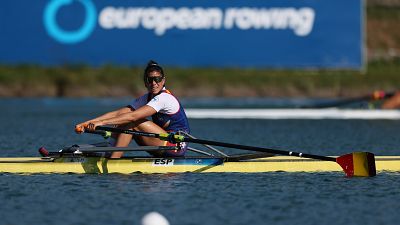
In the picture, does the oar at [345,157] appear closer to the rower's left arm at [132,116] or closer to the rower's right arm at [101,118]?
the rower's left arm at [132,116]

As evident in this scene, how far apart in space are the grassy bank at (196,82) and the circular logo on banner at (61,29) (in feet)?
4.13

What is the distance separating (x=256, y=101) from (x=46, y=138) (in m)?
19.6

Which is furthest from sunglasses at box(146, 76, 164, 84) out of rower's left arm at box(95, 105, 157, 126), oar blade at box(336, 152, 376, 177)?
oar blade at box(336, 152, 376, 177)

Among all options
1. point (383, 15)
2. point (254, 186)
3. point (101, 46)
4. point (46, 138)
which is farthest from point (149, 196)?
point (383, 15)

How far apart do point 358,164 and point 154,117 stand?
2.99 metres

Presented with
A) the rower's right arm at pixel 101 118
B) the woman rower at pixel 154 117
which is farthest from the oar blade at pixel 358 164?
the rower's right arm at pixel 101 118

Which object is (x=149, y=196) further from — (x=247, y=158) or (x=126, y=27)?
(x=126, y=27)

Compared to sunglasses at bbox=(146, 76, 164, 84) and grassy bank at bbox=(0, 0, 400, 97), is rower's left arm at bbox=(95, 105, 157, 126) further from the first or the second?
grassy bank at bbox=(0, 0, 400, 97)

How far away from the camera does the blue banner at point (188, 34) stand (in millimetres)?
41219

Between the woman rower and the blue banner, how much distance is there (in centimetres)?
2460

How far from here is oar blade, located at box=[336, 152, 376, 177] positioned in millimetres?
16484

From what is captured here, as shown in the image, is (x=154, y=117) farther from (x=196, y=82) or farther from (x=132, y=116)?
(x=196, y=82)

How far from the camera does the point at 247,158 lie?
17.0 m

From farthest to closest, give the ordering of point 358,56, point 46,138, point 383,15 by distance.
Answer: point 383,15, point 358,56, point 46,138
